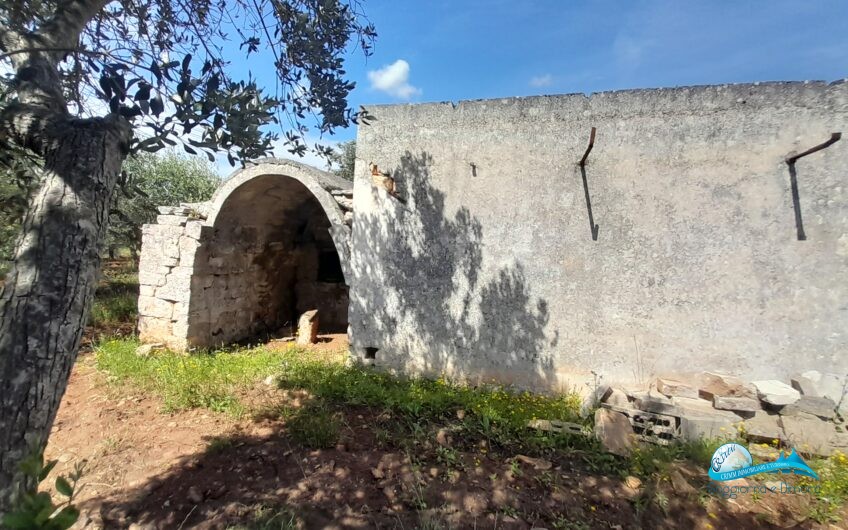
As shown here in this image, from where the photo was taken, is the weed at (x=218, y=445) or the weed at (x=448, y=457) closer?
the weed at (x=448, y=457)

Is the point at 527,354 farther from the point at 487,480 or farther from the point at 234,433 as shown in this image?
the point at 234,433

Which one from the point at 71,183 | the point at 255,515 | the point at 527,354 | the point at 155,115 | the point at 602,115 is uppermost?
the point at 602,115

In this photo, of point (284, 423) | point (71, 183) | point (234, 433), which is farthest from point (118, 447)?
point (71, 183)

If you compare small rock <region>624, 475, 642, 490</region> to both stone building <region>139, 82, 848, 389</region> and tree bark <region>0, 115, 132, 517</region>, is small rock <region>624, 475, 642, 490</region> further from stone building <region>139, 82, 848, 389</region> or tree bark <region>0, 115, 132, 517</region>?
tree bark <region>0, 115, 132, 517</region>

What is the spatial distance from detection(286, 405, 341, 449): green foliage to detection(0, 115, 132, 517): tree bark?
2.36m

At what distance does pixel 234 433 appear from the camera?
4137mm

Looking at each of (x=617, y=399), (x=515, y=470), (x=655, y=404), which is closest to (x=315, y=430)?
(x=515, y=470)

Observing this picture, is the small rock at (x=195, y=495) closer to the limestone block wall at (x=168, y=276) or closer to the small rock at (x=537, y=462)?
the small rock at (x=537, y=462)

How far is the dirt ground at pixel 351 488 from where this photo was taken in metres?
2.96

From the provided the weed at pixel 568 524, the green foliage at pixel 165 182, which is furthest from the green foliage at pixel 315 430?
the green foliage at pixel 165 182

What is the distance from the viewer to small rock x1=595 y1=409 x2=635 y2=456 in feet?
12.7

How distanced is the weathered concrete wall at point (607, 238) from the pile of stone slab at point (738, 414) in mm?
249

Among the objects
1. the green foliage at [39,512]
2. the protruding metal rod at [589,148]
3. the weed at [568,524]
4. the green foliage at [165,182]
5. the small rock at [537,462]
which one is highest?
the green foliage at [165,182]

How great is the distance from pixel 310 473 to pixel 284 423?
1.05 metres
